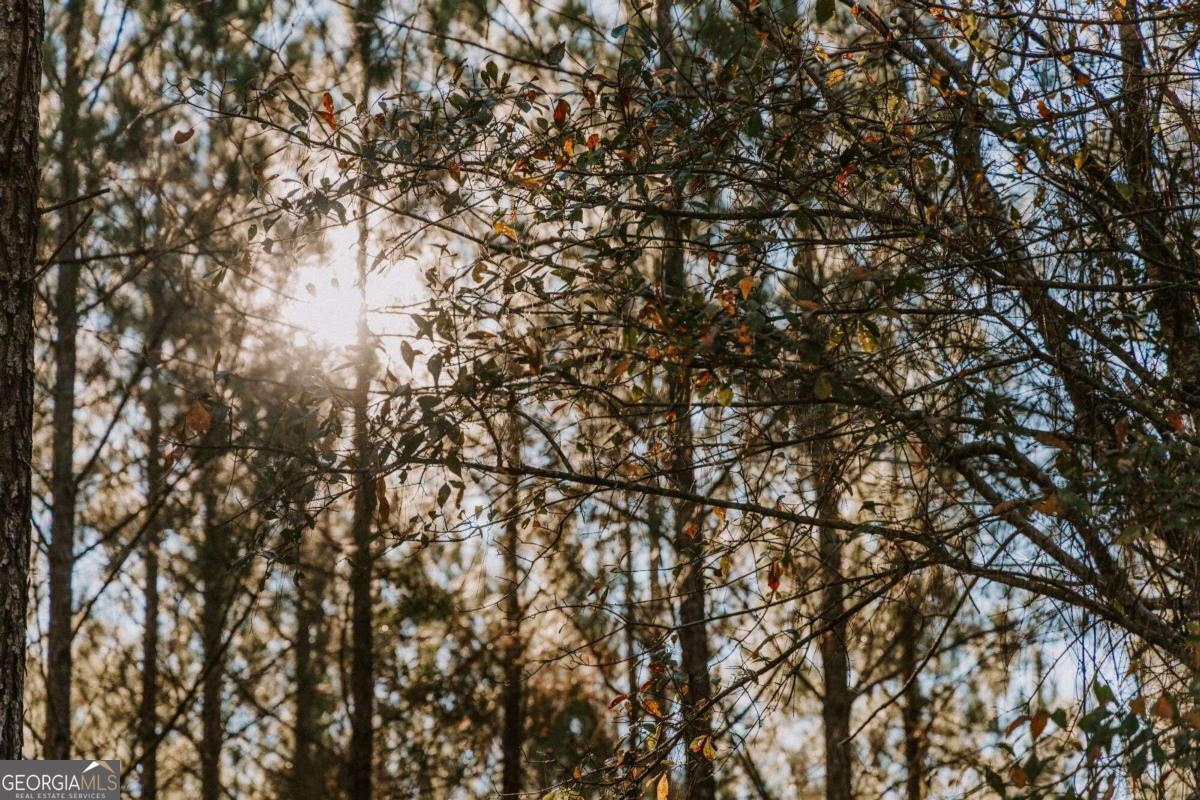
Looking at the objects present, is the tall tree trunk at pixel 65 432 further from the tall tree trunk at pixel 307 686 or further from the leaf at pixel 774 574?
the leaf at pixel 774 574

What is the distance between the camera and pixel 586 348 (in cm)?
332

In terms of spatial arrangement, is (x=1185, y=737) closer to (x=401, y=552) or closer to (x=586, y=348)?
(x=586, y=348)

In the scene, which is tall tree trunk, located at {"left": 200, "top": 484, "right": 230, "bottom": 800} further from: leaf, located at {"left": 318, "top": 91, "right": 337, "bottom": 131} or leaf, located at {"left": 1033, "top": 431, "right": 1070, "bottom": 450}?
leaf, located at {"left": 1033, "top": 431, "right": 1070, "bottom": 450}

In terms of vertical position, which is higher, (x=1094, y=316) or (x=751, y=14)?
(x=751, y=14)

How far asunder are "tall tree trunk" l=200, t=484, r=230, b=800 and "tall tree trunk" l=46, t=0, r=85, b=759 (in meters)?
1.47

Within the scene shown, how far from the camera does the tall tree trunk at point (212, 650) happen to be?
29.3ft

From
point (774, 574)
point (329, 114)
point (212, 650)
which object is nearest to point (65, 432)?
point (212, 650)

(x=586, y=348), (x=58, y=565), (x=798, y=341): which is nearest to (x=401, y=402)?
(x=586, y=348)

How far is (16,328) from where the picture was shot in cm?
300

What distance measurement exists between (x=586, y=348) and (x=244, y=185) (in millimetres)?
5268

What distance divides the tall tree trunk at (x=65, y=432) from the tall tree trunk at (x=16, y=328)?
404 centimetres

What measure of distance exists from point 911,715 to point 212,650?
5.73 meters

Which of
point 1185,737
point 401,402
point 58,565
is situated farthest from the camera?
point 58,565

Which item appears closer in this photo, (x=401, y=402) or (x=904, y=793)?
(x=401, y=402)
